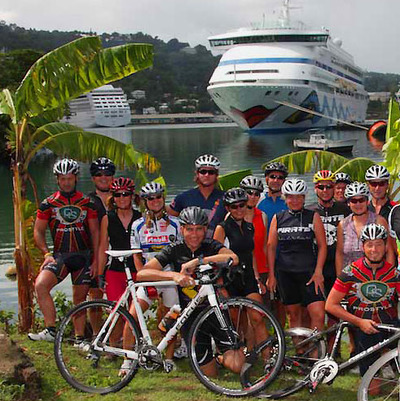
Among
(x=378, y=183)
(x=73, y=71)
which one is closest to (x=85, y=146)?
(x=73, y=71)

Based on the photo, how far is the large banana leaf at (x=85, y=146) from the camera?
314 inches

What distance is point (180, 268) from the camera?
213 inches

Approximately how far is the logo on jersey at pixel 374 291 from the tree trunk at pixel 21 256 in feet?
14.8

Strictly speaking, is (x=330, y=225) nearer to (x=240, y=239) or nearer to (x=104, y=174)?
(x=240, y=239)

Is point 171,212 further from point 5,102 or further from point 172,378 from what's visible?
point 5,102

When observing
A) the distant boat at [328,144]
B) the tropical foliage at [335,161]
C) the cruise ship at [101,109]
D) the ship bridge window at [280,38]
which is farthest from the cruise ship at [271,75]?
the tropical foliage at [335,161]

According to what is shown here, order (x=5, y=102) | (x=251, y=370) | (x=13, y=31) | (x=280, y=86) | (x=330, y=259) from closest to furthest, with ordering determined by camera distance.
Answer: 1. (x=251, y=370)
2. (x=330, y=259)
3. (x=5, y=102)
4. (x=280, y=86)
5. (x=13, y=31)

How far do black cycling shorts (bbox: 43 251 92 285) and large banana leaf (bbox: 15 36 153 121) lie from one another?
7.18ft

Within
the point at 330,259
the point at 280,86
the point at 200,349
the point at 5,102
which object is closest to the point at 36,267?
the point at 5,102

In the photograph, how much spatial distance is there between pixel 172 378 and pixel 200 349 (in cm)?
65

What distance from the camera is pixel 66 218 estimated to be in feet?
20.5

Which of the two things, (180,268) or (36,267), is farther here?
(36,267)

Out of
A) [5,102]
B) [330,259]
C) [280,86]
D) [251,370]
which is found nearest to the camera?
[251,370]

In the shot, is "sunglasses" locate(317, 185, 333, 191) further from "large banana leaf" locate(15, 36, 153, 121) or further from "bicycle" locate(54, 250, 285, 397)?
"large banana leaf" locate(15, 36, 153, 121)
